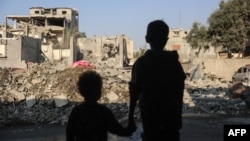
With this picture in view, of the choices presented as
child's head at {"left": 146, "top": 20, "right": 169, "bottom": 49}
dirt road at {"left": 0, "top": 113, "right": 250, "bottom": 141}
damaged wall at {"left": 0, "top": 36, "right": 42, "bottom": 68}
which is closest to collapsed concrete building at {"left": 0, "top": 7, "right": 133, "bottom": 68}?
damaged wall at {"left": 0, "top": 36, "right": 42, "bottom": 68}

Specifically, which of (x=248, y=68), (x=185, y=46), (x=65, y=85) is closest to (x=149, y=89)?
(x=65, y=85)

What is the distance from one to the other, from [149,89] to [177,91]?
0.74 feet

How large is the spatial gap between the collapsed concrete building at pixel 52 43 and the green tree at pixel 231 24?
9051mm

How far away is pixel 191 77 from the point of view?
34.2 metres

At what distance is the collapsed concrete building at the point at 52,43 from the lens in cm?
3669

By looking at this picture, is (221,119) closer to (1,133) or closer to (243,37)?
(1,133)

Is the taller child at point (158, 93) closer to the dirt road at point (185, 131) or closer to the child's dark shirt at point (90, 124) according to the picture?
the child's dark shirt at point (90, 124)

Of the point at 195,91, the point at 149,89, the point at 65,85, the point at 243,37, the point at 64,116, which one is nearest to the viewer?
the point at 149,89

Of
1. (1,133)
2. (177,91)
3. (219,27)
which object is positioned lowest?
(1,133)

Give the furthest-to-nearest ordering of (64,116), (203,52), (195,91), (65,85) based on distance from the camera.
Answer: (203,52)
(195,91)
(65,85)
(64,116)

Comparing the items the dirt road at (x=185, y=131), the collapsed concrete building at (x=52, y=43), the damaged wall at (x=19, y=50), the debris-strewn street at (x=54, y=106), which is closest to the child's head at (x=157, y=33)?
the dirt road at (x=185, y=131)

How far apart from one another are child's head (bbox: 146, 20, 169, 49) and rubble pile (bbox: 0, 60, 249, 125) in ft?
36.3

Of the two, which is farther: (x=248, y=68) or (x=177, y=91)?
(x=248, y=68)

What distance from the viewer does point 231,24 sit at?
136 ft
